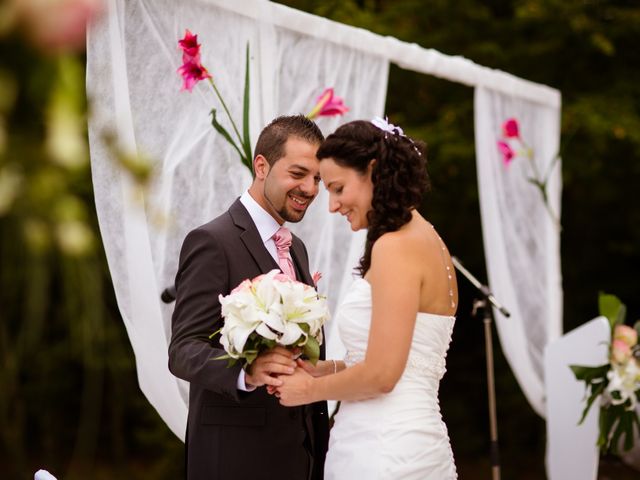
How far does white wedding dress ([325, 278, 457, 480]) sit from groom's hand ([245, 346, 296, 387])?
17 cm

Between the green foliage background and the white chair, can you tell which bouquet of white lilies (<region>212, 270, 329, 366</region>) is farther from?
the green foliage background

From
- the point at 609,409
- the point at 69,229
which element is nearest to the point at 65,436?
the point at 609,409

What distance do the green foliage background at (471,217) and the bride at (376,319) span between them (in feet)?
10.4

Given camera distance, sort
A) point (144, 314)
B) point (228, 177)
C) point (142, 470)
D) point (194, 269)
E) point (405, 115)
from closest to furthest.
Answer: point (194, 269), point (144, 314), point (228, 177), point (405, 115), point (142, 470)

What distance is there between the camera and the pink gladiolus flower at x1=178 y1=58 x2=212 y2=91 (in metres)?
2.63

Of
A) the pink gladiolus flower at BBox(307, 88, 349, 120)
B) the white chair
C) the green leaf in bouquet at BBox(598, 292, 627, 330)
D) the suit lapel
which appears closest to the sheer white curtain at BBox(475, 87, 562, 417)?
the white chair

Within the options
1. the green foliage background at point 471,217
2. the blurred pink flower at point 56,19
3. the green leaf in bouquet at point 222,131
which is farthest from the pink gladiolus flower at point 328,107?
the blurred pink flower at point 56,19

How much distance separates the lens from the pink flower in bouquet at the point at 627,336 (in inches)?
136

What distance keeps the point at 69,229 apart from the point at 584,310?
7.36 meters

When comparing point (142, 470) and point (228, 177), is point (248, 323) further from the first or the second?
point (142, 470)

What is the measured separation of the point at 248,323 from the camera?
196 cm

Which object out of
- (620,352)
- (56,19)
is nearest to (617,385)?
(620,352)

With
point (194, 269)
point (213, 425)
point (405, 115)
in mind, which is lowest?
point (213, 425)

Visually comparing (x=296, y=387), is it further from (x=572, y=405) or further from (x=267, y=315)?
(x=572, y=405)
